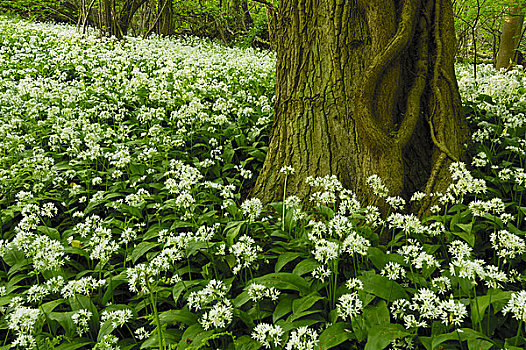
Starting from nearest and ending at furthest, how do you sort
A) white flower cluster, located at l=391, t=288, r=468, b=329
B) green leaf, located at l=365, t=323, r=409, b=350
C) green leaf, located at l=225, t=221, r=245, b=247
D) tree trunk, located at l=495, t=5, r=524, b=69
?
white flower cluster, located at l=391, t=288, r=468, b=329 → green leaf, located at l=365, t=323, r=409, b=350 → green leaf, located at l=225, t=221, r=245, b=247 → tree trunk, located at l=495, t=5, r=524, b=69

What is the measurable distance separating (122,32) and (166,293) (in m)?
10.1

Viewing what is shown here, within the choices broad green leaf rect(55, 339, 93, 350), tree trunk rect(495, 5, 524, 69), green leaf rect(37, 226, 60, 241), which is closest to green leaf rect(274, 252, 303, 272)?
broad green leaf rect(55, 339, 93, 350)

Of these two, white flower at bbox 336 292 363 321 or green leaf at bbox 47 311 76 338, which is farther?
green leaf at bbox 47 311 76 338

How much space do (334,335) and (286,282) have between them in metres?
0.42

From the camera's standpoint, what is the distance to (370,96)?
119 inches

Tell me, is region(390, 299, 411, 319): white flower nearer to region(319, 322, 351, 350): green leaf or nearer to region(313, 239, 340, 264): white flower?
region(319, 322, 351, 350): green leaf

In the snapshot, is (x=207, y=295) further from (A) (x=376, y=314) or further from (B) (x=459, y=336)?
(B) (x=459, y=336)

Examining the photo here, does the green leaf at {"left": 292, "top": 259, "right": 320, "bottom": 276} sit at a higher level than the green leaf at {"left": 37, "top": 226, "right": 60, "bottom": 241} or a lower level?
higher

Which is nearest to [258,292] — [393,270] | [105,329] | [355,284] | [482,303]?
[355,284]

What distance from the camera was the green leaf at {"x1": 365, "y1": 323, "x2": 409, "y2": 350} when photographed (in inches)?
69.0

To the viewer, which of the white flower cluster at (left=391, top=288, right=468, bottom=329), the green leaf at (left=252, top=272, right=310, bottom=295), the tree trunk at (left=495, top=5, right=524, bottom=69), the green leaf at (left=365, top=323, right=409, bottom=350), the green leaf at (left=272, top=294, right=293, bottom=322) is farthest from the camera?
the tree trunk at (left=495, top=5, right=524, bottom=69)

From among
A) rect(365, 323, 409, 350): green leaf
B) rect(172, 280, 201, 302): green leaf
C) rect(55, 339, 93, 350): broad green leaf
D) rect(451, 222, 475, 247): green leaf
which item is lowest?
rect(55, 339, 93, 350): broad green leaf

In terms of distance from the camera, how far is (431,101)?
3229mm

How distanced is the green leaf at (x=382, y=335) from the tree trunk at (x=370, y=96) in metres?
1.35
